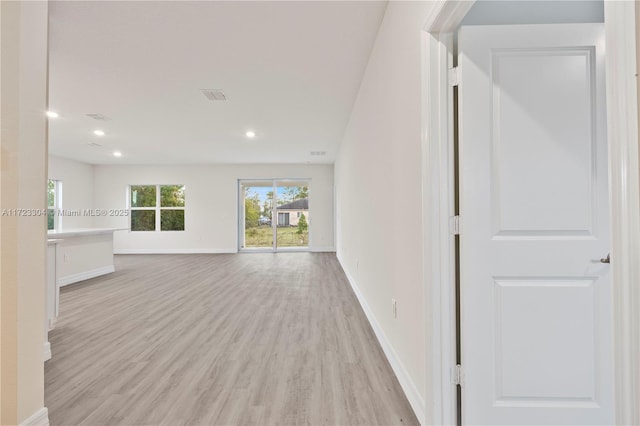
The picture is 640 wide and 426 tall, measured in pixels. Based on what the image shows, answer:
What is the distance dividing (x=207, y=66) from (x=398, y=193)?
2529 millimetres

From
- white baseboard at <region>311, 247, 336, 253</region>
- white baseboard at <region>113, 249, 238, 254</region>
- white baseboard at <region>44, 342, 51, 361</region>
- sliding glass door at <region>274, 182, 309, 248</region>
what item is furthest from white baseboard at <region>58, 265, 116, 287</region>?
white baseboard at <region>311, 247, 336, 253</region>

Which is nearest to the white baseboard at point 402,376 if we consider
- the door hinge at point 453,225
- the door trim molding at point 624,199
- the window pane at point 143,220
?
the door hinge at point 453,225

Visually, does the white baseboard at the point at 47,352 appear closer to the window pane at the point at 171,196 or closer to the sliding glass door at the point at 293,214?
the sliding glass door at the point at 293,214

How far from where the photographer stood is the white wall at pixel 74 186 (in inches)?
323

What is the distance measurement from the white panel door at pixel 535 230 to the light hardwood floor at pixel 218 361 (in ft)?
1.99

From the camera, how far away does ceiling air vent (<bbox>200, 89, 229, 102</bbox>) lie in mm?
3857

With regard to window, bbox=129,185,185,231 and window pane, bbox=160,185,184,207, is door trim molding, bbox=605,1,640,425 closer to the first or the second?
window, bbox=129,185,185,231

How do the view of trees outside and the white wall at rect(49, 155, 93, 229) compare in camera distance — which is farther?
the view of trees outside

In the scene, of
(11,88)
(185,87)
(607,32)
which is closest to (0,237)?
(11,88)

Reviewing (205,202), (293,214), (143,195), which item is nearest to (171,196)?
(143,195)

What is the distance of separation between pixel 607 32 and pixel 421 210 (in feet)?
3.20

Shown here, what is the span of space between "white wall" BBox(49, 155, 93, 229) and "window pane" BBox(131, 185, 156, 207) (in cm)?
125

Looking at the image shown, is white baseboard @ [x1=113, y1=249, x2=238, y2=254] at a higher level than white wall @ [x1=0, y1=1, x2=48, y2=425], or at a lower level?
Answer: lower

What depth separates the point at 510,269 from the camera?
1.38 m
